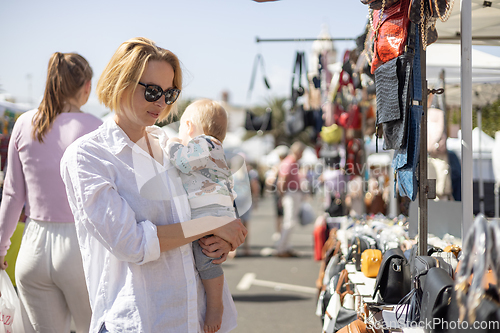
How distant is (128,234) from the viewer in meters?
1.43

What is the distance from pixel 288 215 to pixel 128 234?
762 cm

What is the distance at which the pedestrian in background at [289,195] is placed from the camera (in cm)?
873

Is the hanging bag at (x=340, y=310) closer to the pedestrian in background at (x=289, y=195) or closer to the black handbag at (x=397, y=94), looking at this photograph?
the black handbag at (x=397, y=94)

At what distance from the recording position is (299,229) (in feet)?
44.8

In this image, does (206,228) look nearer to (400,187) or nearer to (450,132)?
(400,187)

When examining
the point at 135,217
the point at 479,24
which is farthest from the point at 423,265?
the point at 479,24

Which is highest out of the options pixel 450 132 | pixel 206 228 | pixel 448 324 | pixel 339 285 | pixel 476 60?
pixel 476 60

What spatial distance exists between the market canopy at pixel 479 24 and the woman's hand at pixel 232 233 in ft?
9.03

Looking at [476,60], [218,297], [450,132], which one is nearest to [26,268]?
[218,297]

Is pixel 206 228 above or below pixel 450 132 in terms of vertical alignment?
below

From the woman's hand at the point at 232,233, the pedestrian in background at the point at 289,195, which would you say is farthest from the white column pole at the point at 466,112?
the pedestrian in background at the point at 289,195

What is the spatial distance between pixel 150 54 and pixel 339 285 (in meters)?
2.31

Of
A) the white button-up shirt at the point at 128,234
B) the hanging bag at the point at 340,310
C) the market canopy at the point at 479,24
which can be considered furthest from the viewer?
the market canopy at the point at 479,24

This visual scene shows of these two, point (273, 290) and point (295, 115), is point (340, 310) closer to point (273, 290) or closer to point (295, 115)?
point (273, 290)
